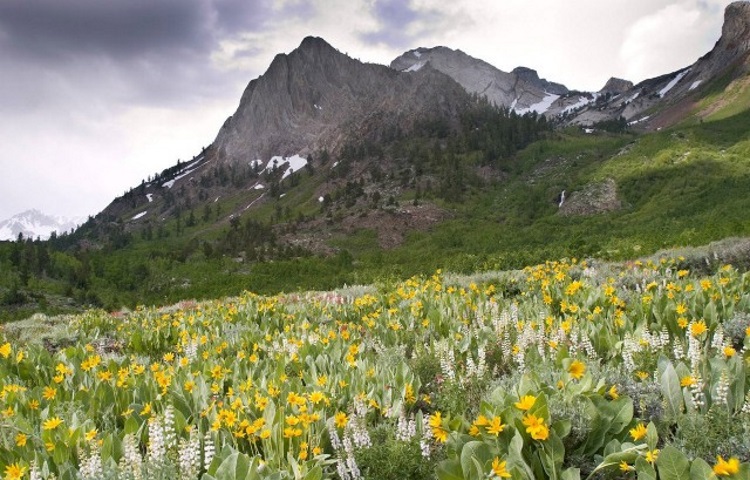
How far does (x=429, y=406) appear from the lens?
14.1ft

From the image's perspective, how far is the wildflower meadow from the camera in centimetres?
263

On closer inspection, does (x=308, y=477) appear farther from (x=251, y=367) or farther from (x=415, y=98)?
(x=415, y=98)

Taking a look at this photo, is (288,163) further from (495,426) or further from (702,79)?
(495,426)

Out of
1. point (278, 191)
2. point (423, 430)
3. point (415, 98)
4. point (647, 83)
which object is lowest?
point (423, 430)

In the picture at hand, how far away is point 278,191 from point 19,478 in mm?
112237

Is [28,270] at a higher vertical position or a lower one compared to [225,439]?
higher

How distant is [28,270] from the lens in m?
54.7

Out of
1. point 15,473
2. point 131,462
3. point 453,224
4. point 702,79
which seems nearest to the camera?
point 15,473

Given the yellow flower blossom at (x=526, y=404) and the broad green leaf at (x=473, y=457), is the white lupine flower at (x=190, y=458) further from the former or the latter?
the yellow flower blossom at (x=526, y=404)

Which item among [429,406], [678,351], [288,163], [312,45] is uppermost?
[312,45]

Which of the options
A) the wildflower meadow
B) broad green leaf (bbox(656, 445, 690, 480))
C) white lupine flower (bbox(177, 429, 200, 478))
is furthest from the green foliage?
broad green leaf (bbox(656, 445, 690, 480))

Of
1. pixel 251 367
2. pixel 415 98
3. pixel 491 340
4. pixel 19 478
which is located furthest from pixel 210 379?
pixel 415 98

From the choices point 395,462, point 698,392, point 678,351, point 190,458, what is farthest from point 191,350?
point 698,392

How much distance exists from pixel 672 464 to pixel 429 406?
7.62 feet
